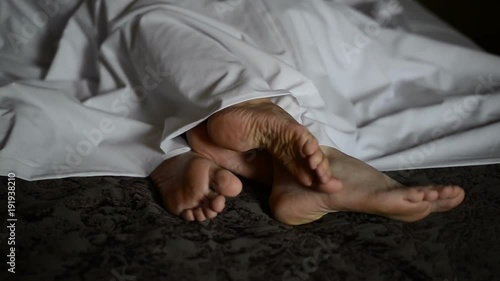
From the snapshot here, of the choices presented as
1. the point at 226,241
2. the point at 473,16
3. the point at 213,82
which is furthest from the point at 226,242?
the point at 473,16

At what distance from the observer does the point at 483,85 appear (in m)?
1.25

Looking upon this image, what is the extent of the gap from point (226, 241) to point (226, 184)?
0.28ft

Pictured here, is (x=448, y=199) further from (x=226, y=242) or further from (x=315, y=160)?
(x=226, y=242)

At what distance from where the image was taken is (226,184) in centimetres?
89

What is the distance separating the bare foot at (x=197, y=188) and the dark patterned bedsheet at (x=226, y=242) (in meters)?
0.02

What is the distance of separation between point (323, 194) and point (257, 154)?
17cm

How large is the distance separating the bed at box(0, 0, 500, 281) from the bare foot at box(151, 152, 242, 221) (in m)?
0.02

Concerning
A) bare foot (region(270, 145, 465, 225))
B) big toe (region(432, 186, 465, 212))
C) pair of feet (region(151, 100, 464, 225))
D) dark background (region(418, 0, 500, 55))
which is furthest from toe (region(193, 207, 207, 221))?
dark background (region(418, 0, 500, 55))

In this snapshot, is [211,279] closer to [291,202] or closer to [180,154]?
[291,202]

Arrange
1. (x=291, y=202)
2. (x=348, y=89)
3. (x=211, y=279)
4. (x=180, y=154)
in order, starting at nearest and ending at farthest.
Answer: (x=211, y=279) → (x=291, y=202) → (x=180, y=154) → (x=348, y=89)

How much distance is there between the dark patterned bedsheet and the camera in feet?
2.63

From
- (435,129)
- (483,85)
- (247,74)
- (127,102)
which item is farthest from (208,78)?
(483,85)

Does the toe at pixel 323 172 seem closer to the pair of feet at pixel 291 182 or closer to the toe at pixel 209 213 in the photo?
the pair of feet at pixel 291 182

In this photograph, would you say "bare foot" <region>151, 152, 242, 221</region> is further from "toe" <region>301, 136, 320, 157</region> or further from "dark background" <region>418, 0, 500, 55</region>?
"dark background" <region>418, 0, 500, 55</region>
